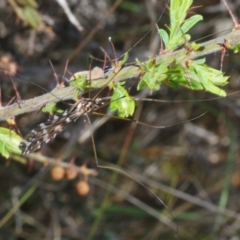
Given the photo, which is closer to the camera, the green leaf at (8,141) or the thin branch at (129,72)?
the thin branch at (129,72)

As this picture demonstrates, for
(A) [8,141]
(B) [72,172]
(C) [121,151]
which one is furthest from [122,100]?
(C) [121,151]

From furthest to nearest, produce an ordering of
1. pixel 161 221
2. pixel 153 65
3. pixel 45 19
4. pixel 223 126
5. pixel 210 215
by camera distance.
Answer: pixel 223 126
pixel 210 215
pixel 161 221
pixel 45 19
pixel 153 65

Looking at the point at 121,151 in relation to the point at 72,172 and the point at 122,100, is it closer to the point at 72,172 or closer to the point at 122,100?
the point at 72,172

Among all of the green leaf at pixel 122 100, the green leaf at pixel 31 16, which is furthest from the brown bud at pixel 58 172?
the green leaf at pixel 122 100

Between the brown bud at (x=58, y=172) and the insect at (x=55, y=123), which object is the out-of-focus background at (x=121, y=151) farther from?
the insect at (x=55, y=123)

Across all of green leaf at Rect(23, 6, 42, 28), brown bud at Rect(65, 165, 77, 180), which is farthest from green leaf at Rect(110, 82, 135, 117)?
green leaf at Rect(23, 6, 42, 28)

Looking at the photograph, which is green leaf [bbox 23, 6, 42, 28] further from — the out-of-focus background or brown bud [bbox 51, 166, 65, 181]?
brown bud [bbox 51, 166, 65, 181]

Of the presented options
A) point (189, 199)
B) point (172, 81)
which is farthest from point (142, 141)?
point (172, 81)

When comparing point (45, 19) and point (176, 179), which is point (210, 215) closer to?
point (176, 179)
